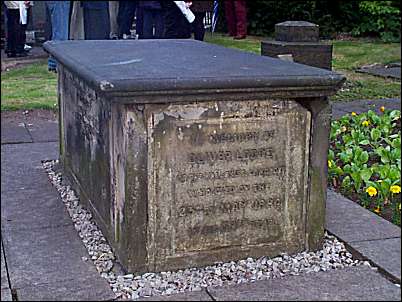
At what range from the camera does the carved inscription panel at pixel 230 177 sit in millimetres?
3369

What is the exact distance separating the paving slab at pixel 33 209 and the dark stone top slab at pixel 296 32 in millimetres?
3561

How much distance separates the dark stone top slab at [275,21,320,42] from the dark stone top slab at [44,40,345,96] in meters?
3.30

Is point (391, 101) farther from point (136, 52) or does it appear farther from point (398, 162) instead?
point (136, 52)

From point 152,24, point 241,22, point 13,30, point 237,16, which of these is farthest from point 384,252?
point 237,16

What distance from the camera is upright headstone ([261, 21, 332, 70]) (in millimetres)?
7395

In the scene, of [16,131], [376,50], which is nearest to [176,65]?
[16,131]

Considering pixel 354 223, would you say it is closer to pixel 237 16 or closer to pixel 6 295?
pixel 6 295

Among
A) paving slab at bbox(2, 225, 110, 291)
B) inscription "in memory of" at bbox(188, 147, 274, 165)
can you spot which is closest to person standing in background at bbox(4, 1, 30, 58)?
paving slab at bbox(2, 225, 110, 291)

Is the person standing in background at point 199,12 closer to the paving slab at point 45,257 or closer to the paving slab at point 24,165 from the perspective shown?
→ the paving slab at point 24,165

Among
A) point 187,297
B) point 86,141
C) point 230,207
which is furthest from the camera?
point 86,141

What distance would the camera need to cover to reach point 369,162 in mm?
5195

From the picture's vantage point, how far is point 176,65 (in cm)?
363

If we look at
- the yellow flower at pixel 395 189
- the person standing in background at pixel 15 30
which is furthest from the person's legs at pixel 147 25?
the yellow flower at pixel 395 189

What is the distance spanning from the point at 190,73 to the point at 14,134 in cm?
335
